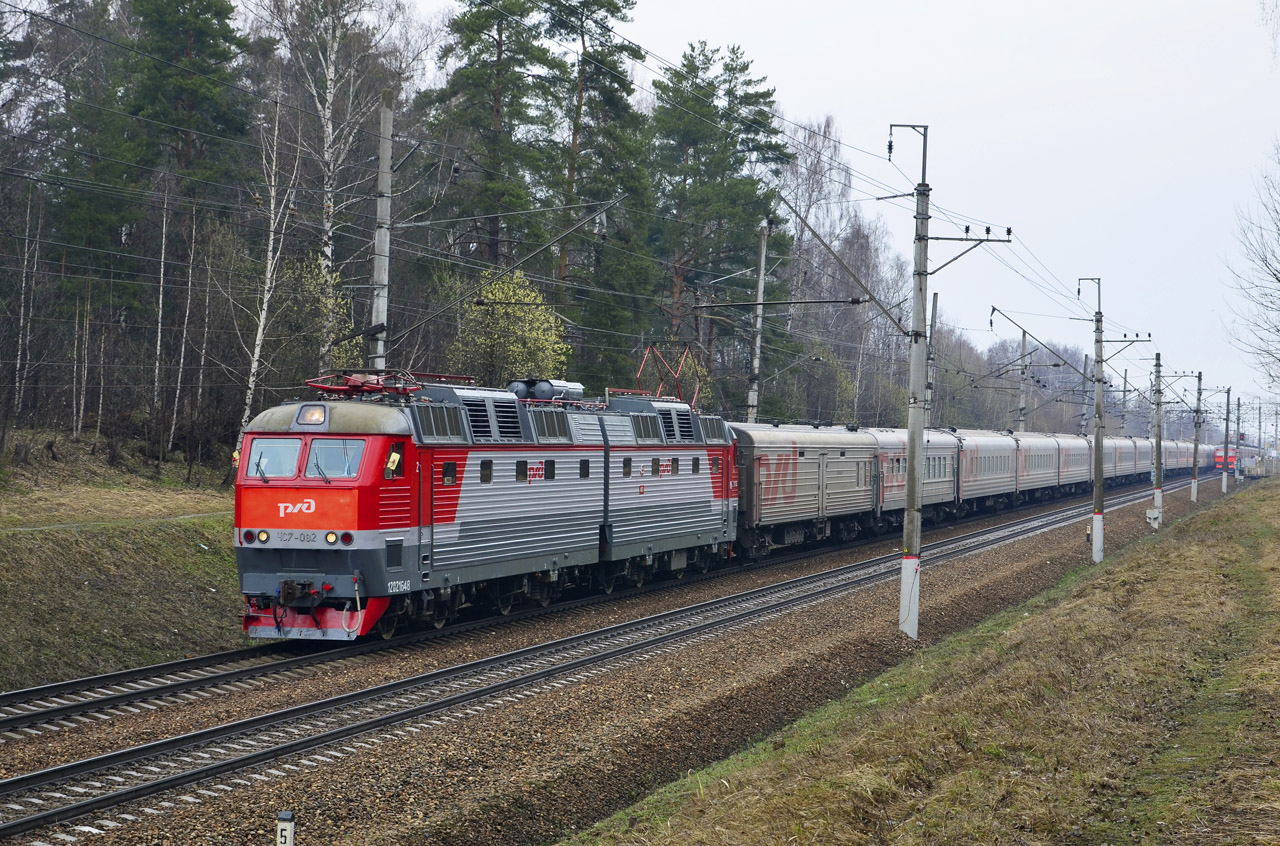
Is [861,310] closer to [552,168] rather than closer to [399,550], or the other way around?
[552,168]

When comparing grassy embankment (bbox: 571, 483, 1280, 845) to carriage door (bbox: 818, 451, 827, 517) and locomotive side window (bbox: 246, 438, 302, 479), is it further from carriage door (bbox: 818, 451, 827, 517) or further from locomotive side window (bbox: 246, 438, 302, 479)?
carriage door (bbox: 818, 451, 827, 517)

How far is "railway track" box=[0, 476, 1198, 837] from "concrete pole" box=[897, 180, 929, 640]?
2.41 meters

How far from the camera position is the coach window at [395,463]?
1544 cm

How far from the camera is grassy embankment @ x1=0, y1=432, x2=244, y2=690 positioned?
14578mm

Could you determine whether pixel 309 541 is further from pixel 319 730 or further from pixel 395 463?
pixel 319 730

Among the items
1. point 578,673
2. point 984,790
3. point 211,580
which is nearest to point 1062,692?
point 984,790

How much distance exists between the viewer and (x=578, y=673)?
14719 millimetres

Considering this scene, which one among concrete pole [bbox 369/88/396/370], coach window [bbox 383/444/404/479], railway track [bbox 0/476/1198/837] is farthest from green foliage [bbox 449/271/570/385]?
coach window [bbox 383/444/404/479]

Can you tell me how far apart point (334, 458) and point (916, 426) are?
375 inches

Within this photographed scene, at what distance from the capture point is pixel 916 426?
18688 mm

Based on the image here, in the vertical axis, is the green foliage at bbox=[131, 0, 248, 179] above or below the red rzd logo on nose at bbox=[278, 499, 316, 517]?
above

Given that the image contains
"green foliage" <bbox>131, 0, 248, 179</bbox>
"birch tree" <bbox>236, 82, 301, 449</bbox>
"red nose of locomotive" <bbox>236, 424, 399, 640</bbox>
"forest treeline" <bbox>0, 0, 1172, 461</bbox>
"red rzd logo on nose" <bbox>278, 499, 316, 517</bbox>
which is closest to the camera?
"red nose of locomotive" <bbox>236, 424, 399, 640</bbox>

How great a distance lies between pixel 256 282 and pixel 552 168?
47.3 feet

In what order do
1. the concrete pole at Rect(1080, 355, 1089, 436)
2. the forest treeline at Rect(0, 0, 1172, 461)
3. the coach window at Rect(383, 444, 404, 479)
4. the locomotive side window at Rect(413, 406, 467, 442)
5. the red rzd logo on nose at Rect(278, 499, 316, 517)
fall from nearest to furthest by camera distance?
the red rzd logo on nose at Rect(278, 499, 316, 517) < the coach window at Rect(383, 444, 404, 479) < the locomotive side window at Rect(413, 406, 467, 442) < the forest treeline at Rect(0, 0, 1172, 461) < the concrete pole at Rect(1080, 355, 1089, 436)
